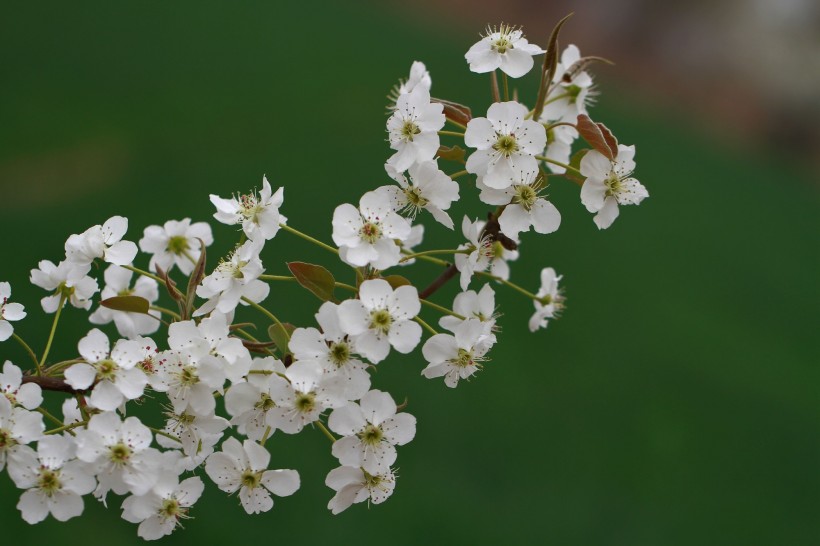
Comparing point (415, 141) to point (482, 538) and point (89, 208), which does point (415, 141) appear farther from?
point (89, 208)

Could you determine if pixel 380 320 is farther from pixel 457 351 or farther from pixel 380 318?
pixel 457 351

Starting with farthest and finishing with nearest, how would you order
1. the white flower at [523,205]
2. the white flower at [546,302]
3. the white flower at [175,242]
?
the white flower at [546,302]
the white flower at [175,242]
the white flower at [523,205]

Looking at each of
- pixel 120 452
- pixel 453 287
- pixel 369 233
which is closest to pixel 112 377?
pixel 120 452

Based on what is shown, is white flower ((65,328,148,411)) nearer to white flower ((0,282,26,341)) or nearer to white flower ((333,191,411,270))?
white flower ((0,282,26,341))

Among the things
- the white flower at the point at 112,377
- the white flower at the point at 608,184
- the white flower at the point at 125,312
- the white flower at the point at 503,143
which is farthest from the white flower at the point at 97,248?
the white flower at the point at 608,184

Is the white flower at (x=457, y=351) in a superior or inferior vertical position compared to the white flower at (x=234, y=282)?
superior

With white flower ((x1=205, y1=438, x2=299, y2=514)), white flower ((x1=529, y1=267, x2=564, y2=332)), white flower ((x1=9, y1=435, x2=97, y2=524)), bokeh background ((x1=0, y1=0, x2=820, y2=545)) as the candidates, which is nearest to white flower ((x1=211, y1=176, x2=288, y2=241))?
white flower ((x1=205, y1=438, x2=299, y2=514))

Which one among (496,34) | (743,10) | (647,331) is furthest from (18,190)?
(743,10)

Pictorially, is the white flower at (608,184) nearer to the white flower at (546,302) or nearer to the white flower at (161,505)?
the white flower at (546,302)
